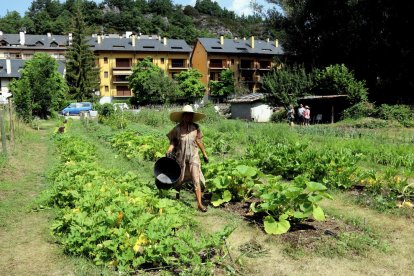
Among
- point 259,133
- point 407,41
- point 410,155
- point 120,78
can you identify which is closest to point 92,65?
point 120,78

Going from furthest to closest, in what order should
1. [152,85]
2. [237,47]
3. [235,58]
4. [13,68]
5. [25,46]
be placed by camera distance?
[25,46]
[237,47]
[235,58]
[13,68]
[152,85]

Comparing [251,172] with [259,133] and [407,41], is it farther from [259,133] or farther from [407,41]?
[407,41]

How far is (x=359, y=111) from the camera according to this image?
1113 inches

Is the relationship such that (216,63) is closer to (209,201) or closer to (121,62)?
(121,62)

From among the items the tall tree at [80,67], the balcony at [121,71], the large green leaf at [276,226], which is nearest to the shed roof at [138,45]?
the balcony at [121,71]

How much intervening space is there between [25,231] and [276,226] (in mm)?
3553

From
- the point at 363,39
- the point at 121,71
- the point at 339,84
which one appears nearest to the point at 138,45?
the point at 121,71

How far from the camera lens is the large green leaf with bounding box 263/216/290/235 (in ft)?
17.8

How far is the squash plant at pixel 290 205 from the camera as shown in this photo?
17.9ft

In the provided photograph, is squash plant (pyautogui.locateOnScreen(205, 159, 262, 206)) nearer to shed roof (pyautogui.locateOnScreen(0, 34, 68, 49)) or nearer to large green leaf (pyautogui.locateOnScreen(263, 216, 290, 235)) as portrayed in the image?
large green leaf (pyautogui.locateOnScreen(263, 216, 290, 235))

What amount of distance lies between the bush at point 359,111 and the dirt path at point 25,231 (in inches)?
892

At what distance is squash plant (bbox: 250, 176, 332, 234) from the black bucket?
1.74m

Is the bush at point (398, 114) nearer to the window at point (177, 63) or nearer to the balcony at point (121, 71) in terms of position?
the balcony at point (121, 71)

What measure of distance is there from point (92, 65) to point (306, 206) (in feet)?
182
